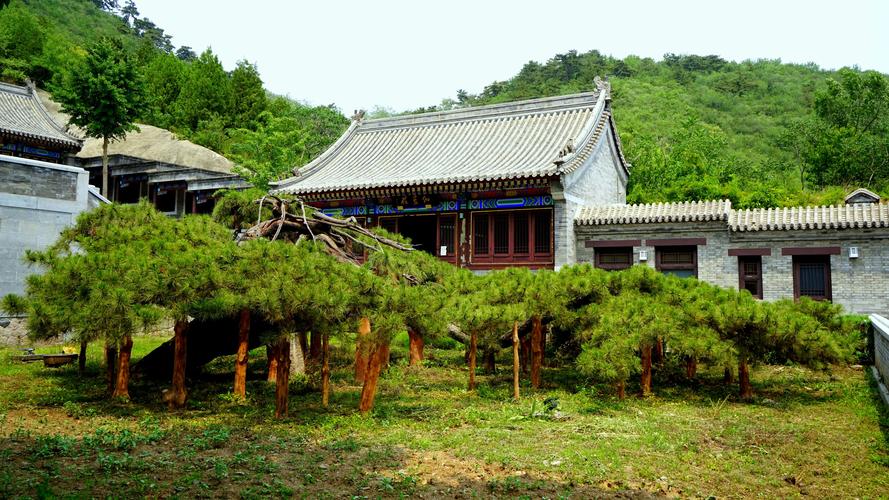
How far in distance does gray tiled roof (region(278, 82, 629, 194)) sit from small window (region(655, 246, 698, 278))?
2895mm

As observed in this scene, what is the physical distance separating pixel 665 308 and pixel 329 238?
476 cm

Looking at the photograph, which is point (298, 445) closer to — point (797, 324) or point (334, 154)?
point (797, 324)

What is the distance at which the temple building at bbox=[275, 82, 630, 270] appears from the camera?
1595cm

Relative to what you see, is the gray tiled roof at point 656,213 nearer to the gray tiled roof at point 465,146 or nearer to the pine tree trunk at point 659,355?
the gray tiled roof at point 465,146

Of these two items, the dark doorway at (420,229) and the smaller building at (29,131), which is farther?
the smaller building at (29,131)

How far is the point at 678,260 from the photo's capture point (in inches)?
620

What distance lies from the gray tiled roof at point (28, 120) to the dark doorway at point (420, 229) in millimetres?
16614

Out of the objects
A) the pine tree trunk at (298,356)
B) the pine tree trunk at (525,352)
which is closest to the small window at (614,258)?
the pine tree trunk at (525,352)

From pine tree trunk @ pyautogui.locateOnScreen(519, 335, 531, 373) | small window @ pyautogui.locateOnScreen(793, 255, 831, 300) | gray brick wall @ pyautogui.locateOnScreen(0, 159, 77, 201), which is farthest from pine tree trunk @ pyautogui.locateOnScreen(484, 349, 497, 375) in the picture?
gray brick wall @ pyautogui.locateOnScreen(0, 159, 77, 201)

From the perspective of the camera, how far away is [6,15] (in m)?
39.6

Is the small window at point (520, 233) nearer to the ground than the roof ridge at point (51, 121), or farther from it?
nearer to the ground

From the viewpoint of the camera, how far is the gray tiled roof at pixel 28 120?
25.8 meters

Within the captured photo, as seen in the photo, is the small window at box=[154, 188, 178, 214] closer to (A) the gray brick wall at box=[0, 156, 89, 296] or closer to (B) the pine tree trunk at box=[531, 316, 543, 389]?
(A) the gray brick wall at box=[0, 156, 89, 296]

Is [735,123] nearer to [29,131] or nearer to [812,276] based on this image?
[812,276]
